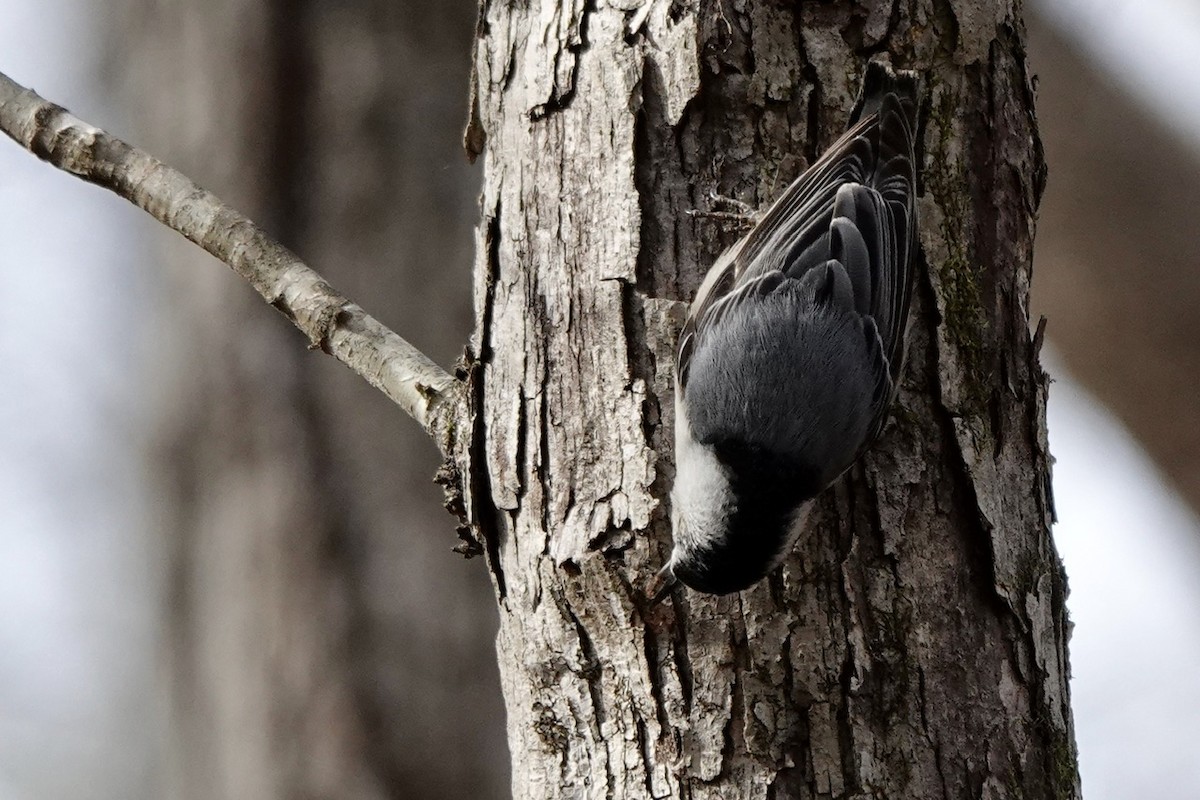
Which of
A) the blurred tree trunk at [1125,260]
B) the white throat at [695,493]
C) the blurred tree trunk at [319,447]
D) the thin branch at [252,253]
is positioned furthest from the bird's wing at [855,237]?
the blurred tree trunk at [319,447]

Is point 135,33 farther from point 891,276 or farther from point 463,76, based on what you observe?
point 891,276

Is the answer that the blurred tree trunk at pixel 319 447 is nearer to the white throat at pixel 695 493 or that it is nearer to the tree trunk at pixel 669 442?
the tree trunk at pixel 669 442

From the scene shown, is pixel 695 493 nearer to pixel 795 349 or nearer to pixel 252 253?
pixel 795 349

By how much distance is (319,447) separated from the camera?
352 centimetres

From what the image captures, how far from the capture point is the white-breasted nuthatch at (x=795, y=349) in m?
1.80

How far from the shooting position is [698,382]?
78.6 inches

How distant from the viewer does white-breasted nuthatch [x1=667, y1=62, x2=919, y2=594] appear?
5.91 feet

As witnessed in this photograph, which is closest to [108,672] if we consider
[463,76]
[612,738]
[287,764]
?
[287,764]

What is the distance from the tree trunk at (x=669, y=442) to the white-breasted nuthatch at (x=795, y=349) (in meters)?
0.05

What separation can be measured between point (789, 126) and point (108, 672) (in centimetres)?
610


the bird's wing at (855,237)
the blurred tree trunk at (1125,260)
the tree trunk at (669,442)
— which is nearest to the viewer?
the tree trunk at (669,442)

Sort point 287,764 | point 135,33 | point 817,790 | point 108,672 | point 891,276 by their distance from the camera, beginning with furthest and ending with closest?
1. point 108,672
2. point 135,33
3. point 287,764
4. point 891,276
5. point 817,790

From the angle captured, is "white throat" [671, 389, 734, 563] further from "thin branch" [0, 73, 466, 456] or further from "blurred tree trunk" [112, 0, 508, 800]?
"blurred tree trunk" [112, 0, 508, 800]

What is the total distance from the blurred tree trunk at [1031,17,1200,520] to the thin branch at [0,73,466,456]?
7.28 feet
